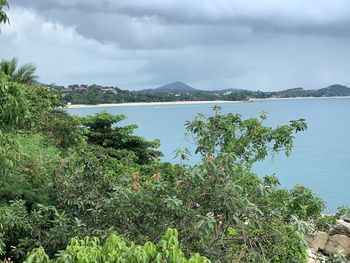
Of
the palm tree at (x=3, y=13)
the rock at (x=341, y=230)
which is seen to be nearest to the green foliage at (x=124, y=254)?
the palm tree at (x=3, y=13)

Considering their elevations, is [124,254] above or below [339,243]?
above

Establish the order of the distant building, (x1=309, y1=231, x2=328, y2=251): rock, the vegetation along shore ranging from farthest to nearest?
the distant building < (x1=309, y1=231, x2=328, y2=251): rock < the vegetation along shore

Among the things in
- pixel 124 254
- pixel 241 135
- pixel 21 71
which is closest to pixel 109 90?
pixel 21 71

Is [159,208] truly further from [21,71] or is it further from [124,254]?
[21,71]

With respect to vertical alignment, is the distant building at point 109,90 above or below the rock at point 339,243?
below

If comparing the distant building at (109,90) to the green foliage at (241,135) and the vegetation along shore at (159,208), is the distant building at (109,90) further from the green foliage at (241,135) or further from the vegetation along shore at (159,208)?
the vegetation along shore at (159,208)

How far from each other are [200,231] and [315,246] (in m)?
7.07

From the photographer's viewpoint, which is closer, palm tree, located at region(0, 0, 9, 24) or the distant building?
palm tree, located at region(0, 0, 9, 24)

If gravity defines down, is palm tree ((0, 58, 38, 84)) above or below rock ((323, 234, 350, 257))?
above

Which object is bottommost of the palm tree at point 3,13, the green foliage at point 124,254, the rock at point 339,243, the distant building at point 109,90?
the distant building at point 109,90

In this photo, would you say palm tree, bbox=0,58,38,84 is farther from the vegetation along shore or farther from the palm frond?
the vegetation along shore

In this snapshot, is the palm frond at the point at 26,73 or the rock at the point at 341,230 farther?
the palm frond at the point at 26,73

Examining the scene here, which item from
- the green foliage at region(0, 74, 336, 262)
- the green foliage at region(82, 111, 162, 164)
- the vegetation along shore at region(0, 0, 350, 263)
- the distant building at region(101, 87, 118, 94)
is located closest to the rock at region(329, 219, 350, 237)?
the vegetation along shore at region(0, 0, 350, 263)

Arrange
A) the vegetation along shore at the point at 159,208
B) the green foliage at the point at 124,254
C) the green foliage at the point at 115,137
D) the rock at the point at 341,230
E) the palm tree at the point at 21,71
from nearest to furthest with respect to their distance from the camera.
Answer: the green foliage at the point at 124,254, the vegetation along shore at the point at 159,208, the rock at the point at 341,230, the green foliage at the point at 115,137, the palm tree at the point at 21,71
